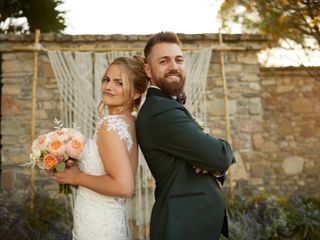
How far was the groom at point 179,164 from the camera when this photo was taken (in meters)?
1.68

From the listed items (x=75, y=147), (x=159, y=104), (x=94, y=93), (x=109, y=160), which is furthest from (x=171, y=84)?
(x=94, y=93)

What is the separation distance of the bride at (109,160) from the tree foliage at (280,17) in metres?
2.32

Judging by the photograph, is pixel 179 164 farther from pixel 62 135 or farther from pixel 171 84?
pixel 62 135

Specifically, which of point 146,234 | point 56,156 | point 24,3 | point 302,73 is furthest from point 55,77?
point 302,73

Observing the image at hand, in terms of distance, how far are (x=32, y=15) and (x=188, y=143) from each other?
4.58 m

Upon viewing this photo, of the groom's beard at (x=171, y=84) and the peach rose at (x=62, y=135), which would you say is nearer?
the groom's beard at (x=171, y=84)

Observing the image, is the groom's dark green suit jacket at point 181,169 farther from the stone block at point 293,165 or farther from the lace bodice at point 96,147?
the stone block at point 293,165

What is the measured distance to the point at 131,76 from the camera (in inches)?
79.4

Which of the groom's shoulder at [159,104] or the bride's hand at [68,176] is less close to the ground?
the groom's shoulder at [159,104]

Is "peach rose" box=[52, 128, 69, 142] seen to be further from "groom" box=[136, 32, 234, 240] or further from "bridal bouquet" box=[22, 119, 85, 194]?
"groom" box=[136, 32, 234, 240]

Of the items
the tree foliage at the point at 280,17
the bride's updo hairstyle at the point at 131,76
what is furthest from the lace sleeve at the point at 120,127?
the tree foliage at the point at 280,17

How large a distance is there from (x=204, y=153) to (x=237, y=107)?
3.65m

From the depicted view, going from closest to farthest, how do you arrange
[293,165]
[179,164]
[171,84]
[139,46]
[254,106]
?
[179,164]
[171,84]
[139,46]
[254,106]
[293,165]

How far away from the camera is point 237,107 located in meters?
5.19
